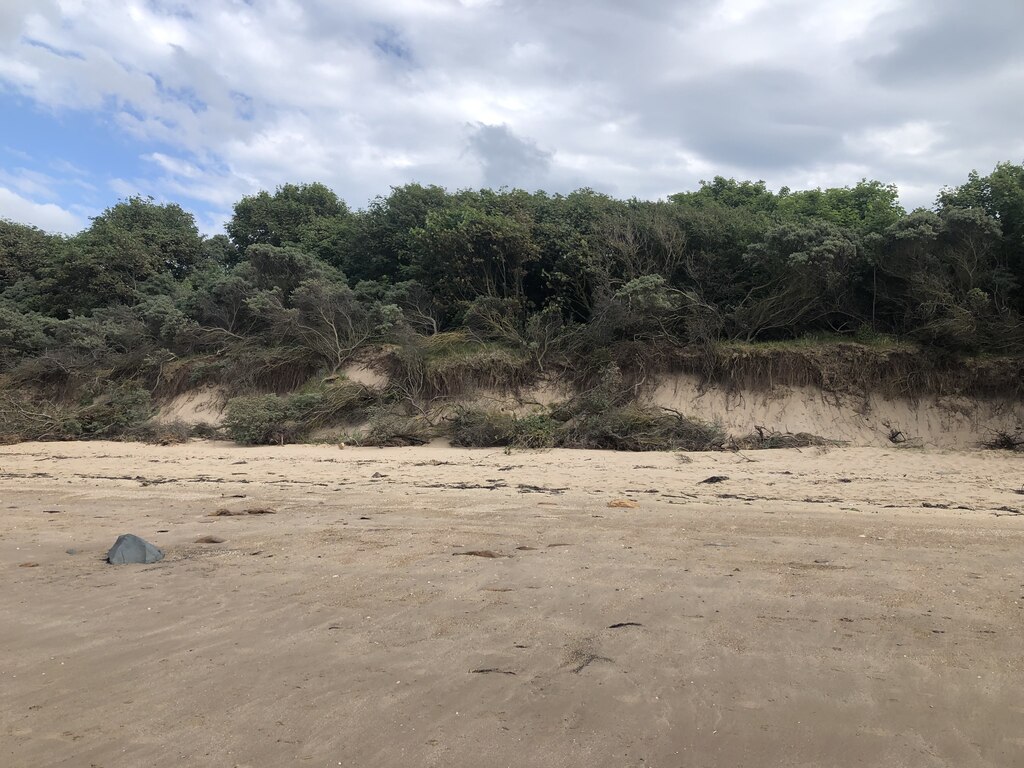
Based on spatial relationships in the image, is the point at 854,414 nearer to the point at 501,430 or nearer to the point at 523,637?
the point at 501,430

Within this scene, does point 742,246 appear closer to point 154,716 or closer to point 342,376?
point 342,376

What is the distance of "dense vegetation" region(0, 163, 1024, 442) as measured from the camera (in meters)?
14.4

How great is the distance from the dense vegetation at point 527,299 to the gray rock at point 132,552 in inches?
398

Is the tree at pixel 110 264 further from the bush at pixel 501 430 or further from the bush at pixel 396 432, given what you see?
the bush at pixel 501 430

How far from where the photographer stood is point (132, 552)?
6.00 m

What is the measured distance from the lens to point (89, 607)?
4.68 meters

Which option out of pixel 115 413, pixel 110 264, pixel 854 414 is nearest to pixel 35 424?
pixel 115 413

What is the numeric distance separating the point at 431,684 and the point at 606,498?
20.1 feet

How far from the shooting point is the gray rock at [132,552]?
5934mm

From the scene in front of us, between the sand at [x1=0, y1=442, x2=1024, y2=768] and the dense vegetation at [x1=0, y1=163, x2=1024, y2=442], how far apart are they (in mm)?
7765

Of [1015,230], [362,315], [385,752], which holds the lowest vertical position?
[385,752]

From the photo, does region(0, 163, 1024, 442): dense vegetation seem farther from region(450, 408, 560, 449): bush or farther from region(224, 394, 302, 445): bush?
region(450, 408, 560, 449): bush

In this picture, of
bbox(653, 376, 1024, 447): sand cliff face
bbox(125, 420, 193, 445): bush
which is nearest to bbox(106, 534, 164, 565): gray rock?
bbox(653, 376, 1024, 447): sand cliff face

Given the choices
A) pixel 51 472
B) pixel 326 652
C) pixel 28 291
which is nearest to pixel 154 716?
pixel 326 652
